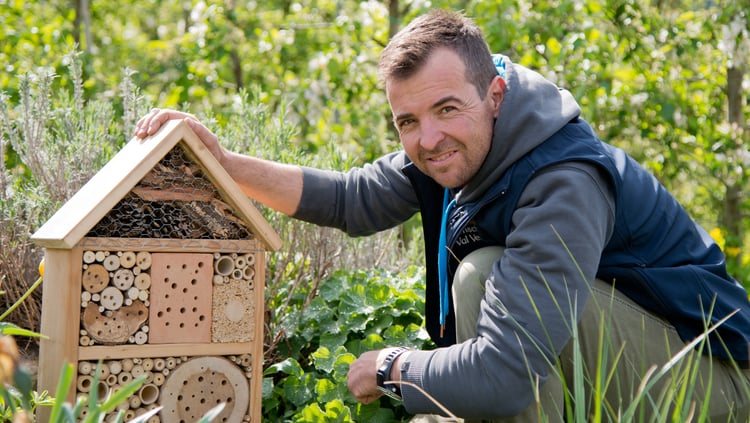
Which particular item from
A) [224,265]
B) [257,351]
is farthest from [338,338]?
[224,265]

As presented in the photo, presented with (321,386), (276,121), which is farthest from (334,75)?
(321,386)

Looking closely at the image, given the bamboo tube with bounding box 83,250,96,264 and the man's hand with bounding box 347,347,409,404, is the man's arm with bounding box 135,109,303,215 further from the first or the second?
the man's hand with bounding box 347,347,409,404

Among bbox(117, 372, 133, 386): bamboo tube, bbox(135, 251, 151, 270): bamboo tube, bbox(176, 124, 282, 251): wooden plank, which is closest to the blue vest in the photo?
bbox(176, 124, 282, 251): wooden plank

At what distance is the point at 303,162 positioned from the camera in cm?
344

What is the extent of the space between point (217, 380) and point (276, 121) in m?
1.54

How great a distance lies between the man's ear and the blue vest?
0.21 metres

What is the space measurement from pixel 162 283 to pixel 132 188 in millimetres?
275

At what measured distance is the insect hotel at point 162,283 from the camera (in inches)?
79.7

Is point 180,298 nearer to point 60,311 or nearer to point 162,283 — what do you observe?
point 162,283

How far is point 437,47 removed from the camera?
223 cm

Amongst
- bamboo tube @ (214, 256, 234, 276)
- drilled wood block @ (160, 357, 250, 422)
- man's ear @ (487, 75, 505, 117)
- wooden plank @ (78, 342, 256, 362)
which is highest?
man's ear @ (487, 75, 505, 117)

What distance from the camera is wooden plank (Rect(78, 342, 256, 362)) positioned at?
2047 millimetres

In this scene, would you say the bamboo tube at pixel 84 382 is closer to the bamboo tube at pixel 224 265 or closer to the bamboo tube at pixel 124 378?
the bamboo tube at pixel 124 378

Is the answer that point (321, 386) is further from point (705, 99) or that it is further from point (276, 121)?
point (705, 99)
